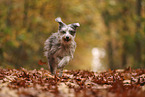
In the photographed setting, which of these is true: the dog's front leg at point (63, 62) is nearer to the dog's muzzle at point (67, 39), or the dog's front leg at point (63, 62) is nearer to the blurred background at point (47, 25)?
the dog's muzzle at point (67, 39)

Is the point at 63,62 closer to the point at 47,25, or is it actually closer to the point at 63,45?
the point at 63,45

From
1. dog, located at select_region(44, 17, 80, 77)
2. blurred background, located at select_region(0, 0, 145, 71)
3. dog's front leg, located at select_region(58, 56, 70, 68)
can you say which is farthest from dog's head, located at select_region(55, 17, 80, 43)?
blurred background, located at select_region(0, 0, 145, 71)

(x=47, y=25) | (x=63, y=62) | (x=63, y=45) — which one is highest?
(x=47, y=25)

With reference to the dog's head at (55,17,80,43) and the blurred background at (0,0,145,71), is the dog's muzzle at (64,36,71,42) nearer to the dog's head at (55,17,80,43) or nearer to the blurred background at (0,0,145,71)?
the dog's head at (55,17,80,43)

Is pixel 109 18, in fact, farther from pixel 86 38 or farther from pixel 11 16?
pixel 11 16

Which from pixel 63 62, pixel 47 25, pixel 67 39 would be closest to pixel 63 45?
pixel 67 39

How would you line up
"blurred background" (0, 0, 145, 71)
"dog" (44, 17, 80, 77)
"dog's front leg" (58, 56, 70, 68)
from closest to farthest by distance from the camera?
"dog's front leg" (58, 56, 70, 68) < "dog" (44, 17, 80, 77) < "blurred background" (0, 0, 145, 71)

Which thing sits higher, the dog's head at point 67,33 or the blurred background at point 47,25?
the blurred background at point 47,25

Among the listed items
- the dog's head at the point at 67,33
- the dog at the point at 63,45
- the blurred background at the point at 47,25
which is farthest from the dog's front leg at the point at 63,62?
the blurred background at the point at 47,25

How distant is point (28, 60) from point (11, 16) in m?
4.07

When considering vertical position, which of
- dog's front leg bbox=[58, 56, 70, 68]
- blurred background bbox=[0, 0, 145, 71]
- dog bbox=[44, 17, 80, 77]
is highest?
blurred background bbox=[0, 0, 145, 71]

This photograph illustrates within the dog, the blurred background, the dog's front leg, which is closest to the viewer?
the dog's front leg

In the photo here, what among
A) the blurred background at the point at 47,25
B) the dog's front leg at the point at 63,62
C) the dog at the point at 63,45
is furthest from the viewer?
the blurred background at the point at 47,25

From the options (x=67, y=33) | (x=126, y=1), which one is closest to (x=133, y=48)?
(x=126, y=1)
